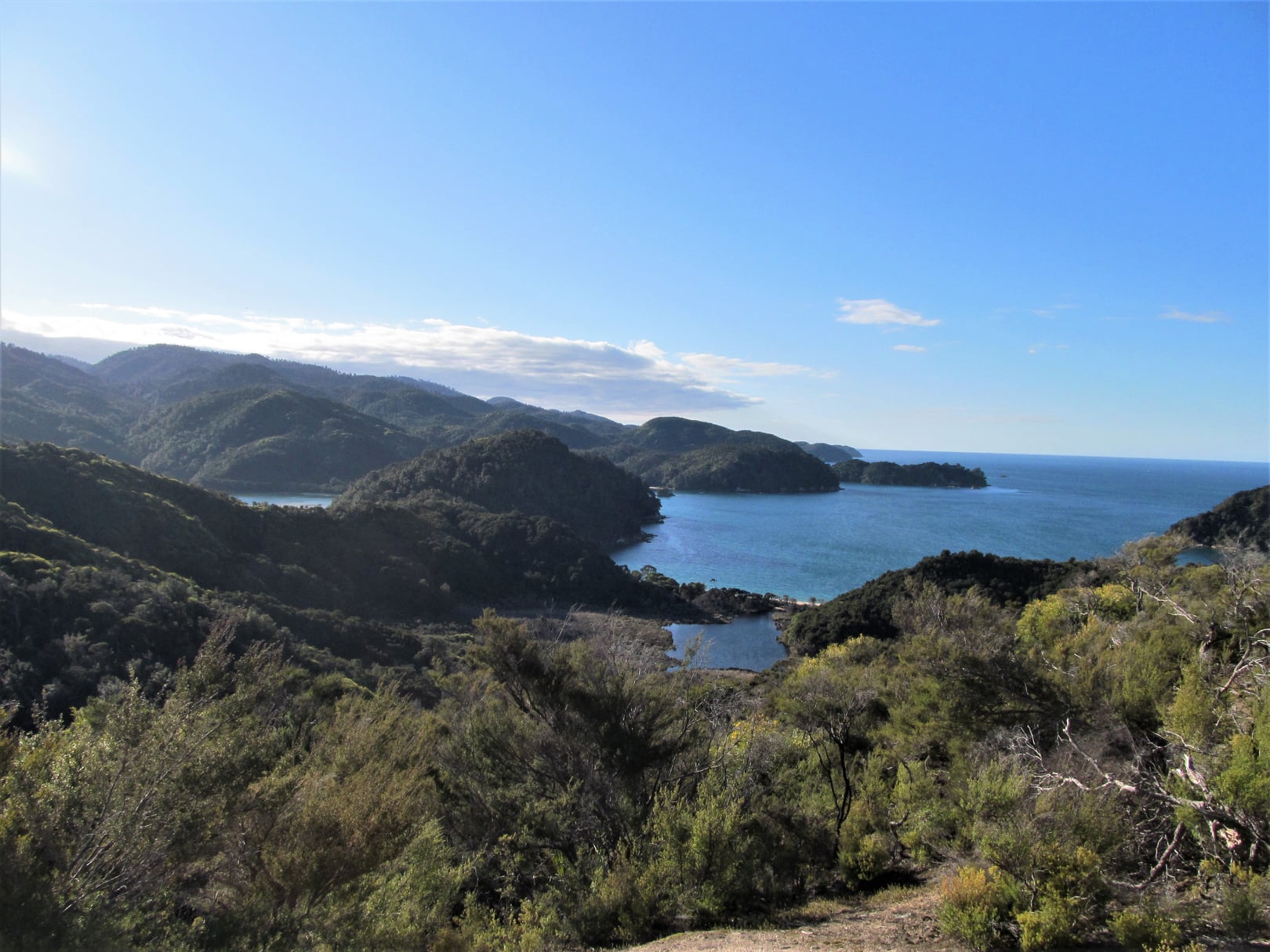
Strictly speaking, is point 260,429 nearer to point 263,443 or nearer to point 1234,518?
point 263,443

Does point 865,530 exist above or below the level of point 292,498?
above

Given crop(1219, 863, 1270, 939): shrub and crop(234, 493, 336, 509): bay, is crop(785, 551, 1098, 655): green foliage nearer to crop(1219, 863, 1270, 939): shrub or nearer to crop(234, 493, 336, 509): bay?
crop(1219, 863, 1270, 939): shrub

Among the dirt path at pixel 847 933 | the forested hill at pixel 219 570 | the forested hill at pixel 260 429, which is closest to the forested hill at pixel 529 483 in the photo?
the forested hill at pixel 219 570

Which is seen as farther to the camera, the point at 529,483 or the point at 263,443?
the point at 263,443

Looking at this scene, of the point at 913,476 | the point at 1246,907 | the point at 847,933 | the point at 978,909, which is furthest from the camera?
the point at 913,476

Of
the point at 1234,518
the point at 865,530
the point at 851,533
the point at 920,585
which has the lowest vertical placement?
the point at 851,533

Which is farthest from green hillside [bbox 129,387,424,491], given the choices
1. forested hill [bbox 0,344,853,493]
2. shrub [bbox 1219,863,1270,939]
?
shrub [bbox 1219,863,1270,939]

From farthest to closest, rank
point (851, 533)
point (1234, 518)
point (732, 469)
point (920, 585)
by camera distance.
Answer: point (732, 469), point (851, 533), point (1234, 518), point (920, 585)

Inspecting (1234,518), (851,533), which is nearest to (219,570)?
(851,533)

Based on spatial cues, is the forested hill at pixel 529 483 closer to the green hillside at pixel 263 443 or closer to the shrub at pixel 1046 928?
the green hillside at pixel 263 443
